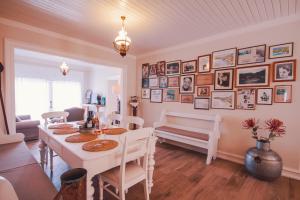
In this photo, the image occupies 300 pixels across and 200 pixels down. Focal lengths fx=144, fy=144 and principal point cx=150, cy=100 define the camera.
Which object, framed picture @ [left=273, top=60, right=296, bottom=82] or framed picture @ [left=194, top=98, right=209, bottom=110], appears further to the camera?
framed picture @ [left=194, top=98, right=209, bottom=110]

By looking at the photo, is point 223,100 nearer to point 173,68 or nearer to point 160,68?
point 173,68

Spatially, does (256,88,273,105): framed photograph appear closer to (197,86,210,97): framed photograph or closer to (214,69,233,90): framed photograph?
(214,69,233,90): framed photograph

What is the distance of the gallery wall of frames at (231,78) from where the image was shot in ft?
7.50

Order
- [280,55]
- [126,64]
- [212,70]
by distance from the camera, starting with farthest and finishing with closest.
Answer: [126,64], [212,70], [280,55]

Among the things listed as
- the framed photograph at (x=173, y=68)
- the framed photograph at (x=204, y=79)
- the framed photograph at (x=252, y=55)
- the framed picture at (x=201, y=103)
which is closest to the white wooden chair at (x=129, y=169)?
the framed picture at (x=201, y=103)

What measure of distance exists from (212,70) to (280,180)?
2.12 meters

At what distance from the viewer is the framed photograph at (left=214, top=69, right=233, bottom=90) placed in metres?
2.77

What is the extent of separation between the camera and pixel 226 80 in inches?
111

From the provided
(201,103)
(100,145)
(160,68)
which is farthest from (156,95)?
(100,145)

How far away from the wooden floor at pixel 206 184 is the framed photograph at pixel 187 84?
1535 millimetres

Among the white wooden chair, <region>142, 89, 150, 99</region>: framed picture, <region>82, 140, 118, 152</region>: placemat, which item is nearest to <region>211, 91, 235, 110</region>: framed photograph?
<region>142, 89, 150, 99</region>: framed picture

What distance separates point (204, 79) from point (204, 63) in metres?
0.34

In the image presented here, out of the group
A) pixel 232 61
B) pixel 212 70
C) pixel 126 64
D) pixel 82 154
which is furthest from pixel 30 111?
pixel 232 61

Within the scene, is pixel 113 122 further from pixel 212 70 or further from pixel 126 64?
pixel 212 70
